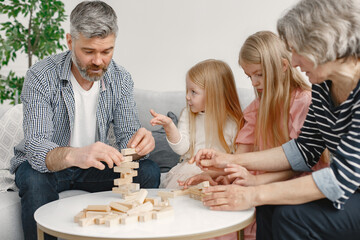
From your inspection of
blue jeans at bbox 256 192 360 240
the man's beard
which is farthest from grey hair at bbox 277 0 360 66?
the man's beard

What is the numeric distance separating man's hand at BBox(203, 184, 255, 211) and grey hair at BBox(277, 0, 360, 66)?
18.3 inches

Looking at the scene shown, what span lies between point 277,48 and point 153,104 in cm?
106

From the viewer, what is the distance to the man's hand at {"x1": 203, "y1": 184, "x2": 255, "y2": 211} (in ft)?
4.88

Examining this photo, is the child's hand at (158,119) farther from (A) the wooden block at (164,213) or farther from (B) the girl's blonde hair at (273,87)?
(A) the wooden block at (164,213)

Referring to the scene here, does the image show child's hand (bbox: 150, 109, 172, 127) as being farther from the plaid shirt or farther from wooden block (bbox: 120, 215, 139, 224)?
wooden block (bbox: 120, 215, 139, 224)

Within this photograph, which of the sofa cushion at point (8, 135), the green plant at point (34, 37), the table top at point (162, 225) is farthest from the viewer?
the green plant at point (34, 37)

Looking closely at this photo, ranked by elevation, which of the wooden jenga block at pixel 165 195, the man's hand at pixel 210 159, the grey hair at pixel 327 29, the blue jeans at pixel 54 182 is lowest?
the blue jeans at pixel 54 182

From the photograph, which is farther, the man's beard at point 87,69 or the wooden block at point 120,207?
the man's beard at point 87,69

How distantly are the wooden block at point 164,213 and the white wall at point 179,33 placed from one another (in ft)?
8.40

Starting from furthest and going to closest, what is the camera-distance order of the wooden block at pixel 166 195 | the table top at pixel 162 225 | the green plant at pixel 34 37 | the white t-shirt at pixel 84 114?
the green plant at pixel 34 37, the white t-shirt at pixel 84 114, the wooden block at pixel 166 195, the table top at pixel 162 225

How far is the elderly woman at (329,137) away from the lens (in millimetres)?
1365

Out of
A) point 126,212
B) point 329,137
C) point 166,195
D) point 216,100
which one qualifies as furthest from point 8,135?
point 329,137

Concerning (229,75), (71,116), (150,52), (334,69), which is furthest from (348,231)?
(150,52)

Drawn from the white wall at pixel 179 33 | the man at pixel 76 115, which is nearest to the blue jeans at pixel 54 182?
the man at pixel 76 115
